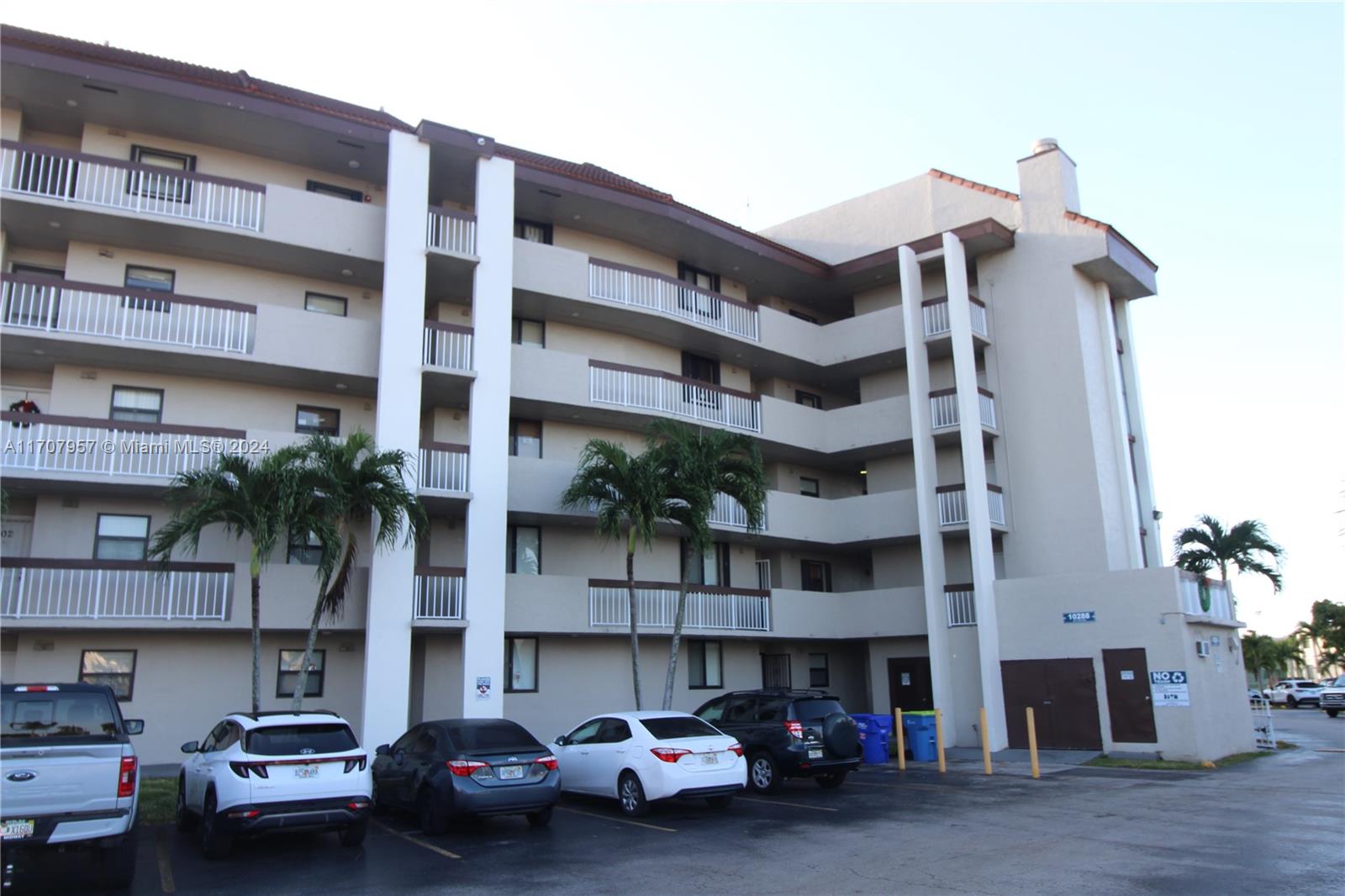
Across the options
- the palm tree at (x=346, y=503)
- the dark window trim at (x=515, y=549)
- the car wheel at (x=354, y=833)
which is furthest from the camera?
the dark window trim at (x=515, y=549)

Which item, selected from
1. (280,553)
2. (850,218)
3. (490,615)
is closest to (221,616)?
(280,553)

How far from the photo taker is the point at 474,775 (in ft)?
43.2

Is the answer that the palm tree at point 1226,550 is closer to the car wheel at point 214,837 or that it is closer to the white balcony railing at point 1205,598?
the white balcony railing at point 1205,598

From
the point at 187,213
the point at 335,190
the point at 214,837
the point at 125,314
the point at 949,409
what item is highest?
the point at 335,190

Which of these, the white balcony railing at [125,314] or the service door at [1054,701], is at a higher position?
the white balcony railing at [125,314]

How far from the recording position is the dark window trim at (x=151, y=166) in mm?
20578

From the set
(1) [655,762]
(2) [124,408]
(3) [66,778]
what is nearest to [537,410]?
(2) [124,408]

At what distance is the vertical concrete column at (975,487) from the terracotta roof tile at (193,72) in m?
15.5

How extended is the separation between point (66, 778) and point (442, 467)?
12459mm

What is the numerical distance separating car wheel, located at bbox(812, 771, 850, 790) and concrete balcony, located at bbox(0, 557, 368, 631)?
9919 millimetres

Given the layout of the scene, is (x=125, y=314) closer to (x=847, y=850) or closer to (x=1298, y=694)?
(x=847, y=850)

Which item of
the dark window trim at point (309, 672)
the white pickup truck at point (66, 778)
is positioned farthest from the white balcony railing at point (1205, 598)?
the white pickup truck at point (66, 778)

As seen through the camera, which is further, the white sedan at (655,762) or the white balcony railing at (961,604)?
the white balcony railing at (961,604)

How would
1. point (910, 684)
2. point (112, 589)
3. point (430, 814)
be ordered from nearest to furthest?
point (430, 814), point (112, 589), point (910, 684)
